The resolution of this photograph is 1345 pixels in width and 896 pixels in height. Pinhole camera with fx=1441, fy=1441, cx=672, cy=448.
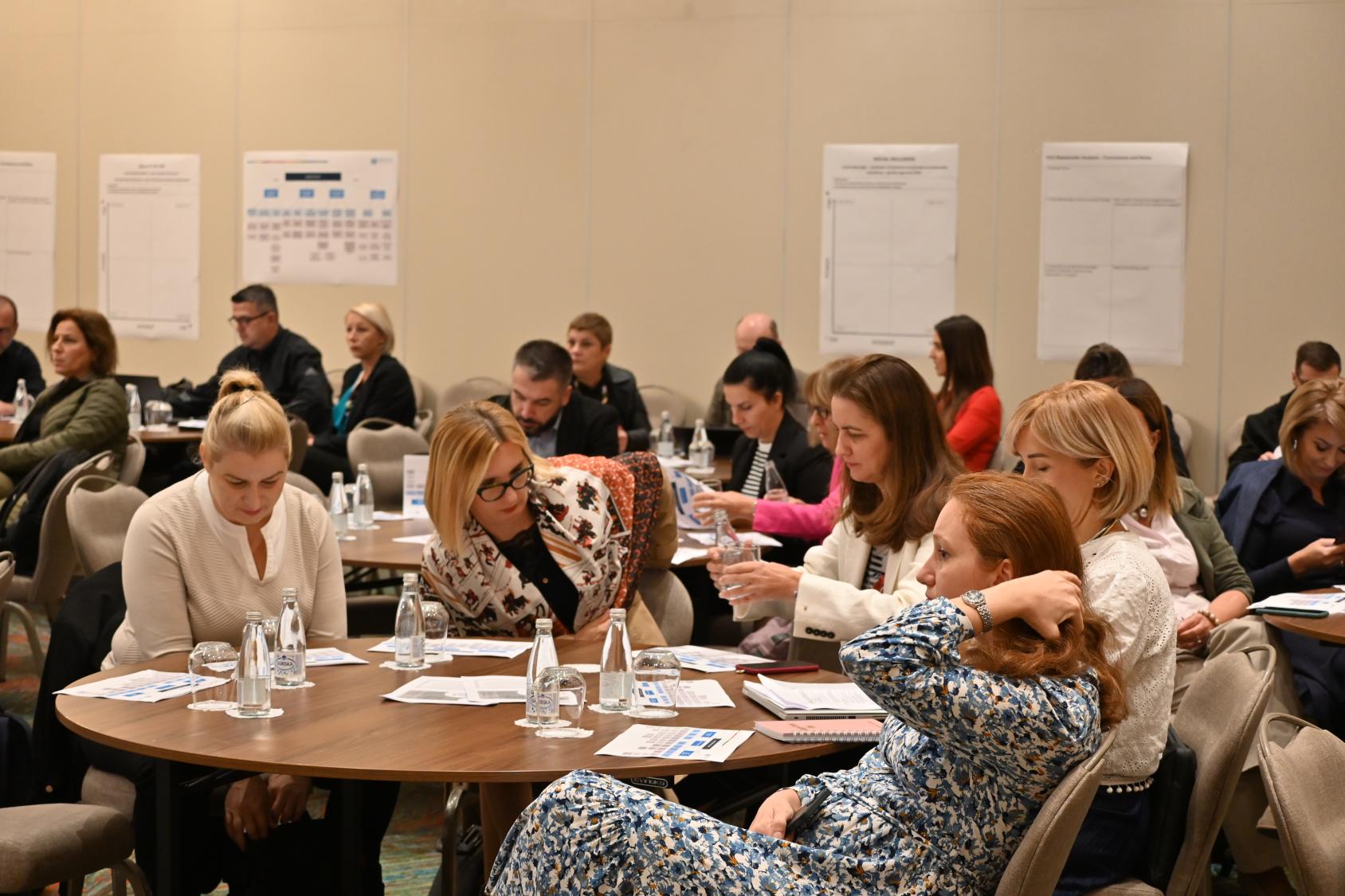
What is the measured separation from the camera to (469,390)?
10.1 metres

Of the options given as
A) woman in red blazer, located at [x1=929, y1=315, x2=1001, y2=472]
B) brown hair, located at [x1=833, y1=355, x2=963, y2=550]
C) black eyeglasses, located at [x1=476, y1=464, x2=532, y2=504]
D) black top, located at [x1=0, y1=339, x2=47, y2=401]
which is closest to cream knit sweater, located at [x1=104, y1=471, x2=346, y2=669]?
black eyeglasses, located at [x1=476, y1=464, x2=532, y2=504]

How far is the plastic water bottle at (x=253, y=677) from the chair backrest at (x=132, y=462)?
4227 mm

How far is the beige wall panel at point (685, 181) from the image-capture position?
31.7 feet

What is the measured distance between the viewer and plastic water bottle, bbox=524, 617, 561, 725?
295 centimetres

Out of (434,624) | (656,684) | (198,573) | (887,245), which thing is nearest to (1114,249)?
(887,245)

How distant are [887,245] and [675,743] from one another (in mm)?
7059

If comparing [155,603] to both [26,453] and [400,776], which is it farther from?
[26,453]

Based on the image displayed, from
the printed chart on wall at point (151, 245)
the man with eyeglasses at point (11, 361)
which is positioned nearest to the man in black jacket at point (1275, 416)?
the printed chart on wall at point (151, 245)

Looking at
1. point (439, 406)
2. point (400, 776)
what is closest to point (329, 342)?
point (439, 406)

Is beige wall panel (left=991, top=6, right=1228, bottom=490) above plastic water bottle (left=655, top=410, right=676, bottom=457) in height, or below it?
above

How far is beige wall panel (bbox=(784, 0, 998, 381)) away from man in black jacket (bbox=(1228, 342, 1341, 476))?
1915mm

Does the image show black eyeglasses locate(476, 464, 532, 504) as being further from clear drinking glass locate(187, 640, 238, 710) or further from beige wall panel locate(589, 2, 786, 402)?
beige wall panel locate(589, 2, 786, 402)

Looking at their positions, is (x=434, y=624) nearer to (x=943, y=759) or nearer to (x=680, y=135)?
(x=943, y=759)

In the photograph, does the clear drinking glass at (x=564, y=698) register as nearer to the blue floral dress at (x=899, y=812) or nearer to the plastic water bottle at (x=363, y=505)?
the blue floral dress at (x=899, y=812)
